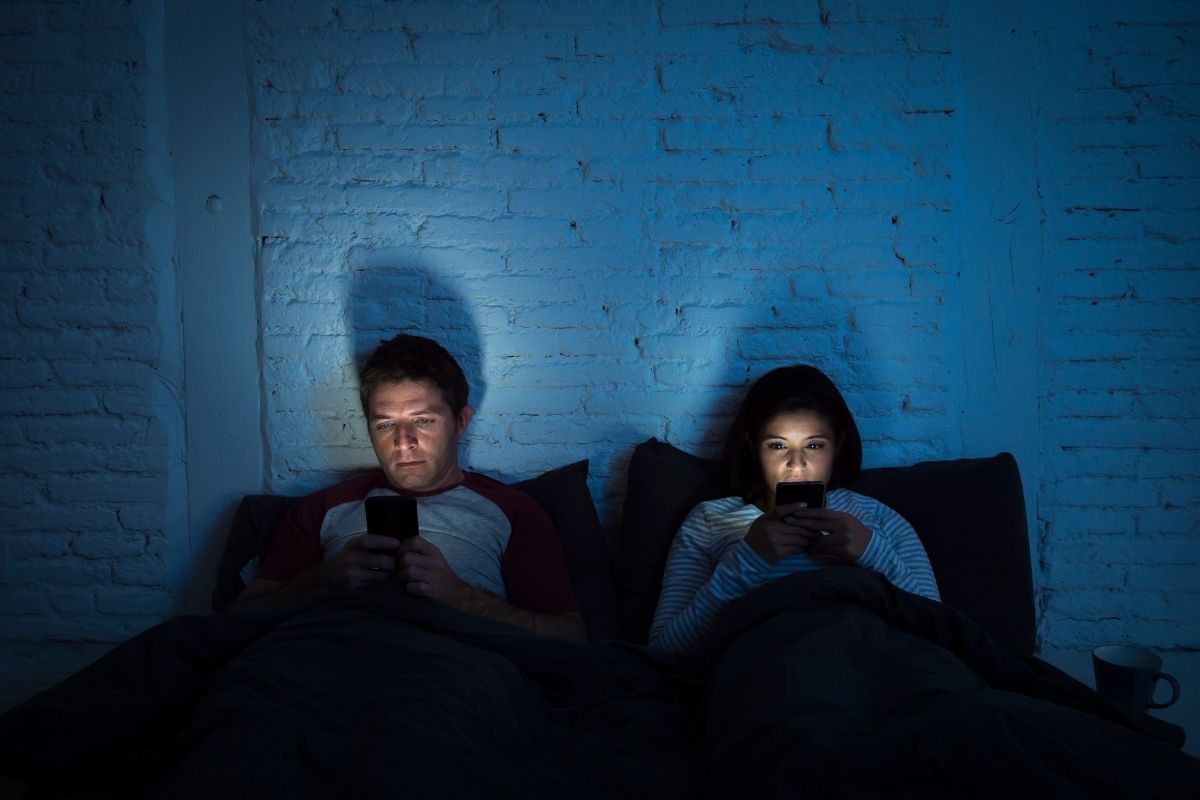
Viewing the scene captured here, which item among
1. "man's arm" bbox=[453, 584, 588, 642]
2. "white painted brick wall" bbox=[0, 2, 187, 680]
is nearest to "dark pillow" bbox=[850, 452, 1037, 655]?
"man's arm" bbox=[453, 584, 588, 642]

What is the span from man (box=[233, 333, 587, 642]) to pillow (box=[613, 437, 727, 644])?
0.21 metres

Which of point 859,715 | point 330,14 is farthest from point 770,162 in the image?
point 859,715

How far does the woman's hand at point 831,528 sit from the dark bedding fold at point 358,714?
1.50ft

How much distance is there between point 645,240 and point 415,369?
84 centimetres

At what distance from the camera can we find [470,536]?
213cm

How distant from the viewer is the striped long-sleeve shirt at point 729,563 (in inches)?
73.6

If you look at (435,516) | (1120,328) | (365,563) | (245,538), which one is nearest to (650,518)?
(435,516)

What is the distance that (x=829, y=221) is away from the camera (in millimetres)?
2438

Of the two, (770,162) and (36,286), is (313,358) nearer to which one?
(36,286)

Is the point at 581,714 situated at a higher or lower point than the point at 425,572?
lower

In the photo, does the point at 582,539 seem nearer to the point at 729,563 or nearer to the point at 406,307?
the point at 729,563

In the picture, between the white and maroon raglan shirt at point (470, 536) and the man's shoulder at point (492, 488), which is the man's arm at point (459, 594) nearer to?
the white and maroon raglan shirt at point (470, 536)

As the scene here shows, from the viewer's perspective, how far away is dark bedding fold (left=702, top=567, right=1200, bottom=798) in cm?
Answer: 109

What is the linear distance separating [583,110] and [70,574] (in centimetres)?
226
